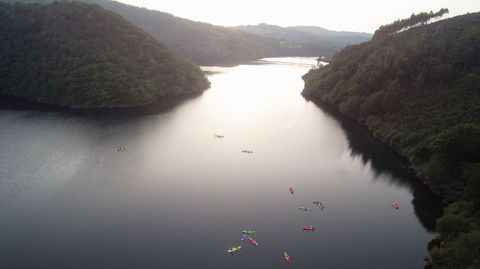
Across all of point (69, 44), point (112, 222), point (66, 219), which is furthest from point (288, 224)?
point (69, 44)

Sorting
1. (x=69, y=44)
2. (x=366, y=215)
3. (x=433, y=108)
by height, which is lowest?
(x=366, y=215)

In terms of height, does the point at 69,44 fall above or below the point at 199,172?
above

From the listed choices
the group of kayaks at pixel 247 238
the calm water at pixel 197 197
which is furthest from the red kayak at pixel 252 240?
the calm water at pixel 197 197

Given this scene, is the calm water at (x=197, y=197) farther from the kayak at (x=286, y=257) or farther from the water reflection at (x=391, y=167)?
the kayak at (x=286, y=257)

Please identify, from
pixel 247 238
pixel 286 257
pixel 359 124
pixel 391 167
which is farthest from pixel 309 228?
pixel 359 124

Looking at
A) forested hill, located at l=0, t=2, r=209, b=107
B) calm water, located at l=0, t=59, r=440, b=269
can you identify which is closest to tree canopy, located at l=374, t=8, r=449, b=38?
calm water, located at l=0, t=59, r=440, b=269

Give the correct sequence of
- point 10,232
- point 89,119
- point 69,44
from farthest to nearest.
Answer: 1. point 69,44
2. point 89,119
3. point 10,232

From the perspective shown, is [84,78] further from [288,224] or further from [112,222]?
[288,224]
